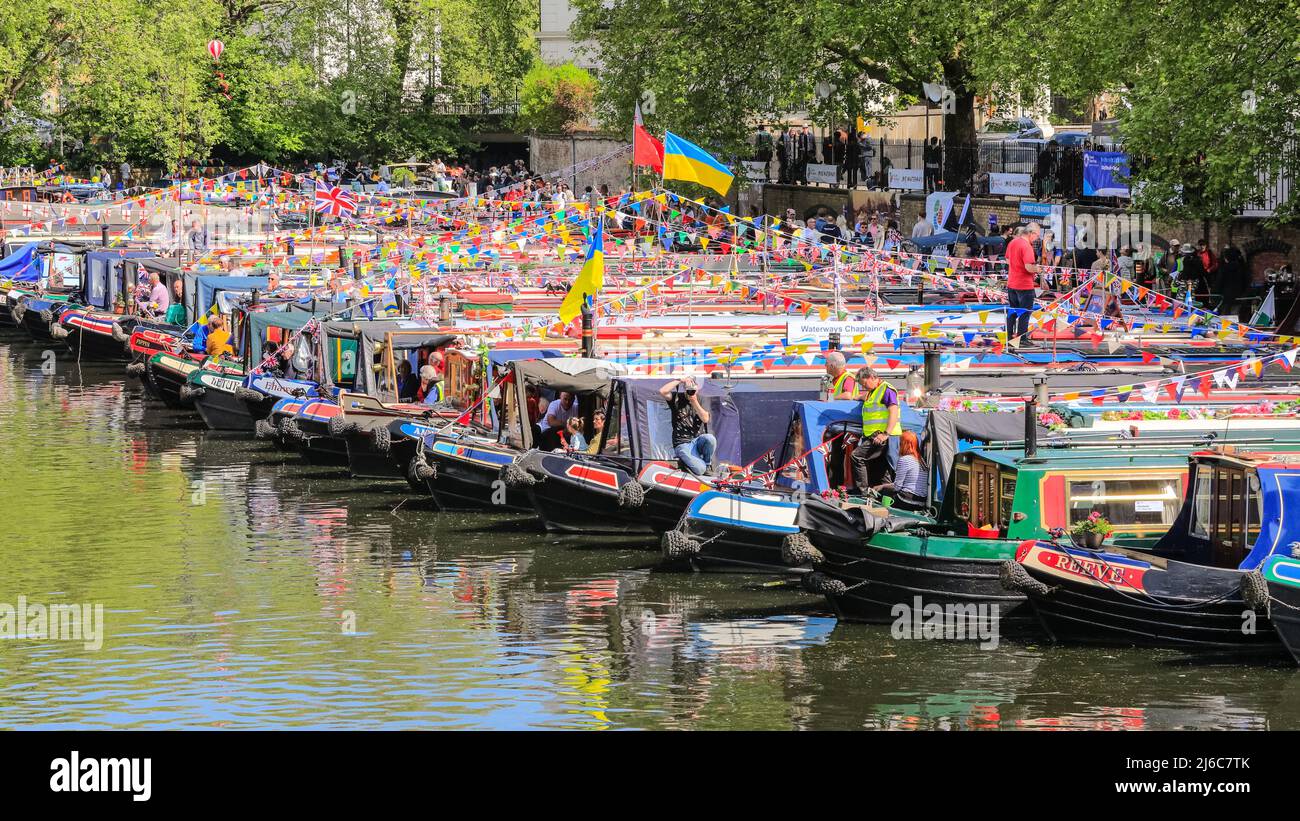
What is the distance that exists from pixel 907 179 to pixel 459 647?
35.8 meters

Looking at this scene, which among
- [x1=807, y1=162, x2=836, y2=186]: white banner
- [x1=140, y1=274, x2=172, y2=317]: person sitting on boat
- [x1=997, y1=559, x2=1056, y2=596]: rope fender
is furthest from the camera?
[x1=807, y1=162, x2=836, y2=186]: white banner

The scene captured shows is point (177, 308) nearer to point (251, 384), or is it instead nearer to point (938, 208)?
point (251, 384)

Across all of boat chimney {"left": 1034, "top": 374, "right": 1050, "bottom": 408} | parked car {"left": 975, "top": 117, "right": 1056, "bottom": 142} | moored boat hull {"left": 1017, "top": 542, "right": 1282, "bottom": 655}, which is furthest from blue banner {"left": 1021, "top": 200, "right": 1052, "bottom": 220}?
moored boat hull {"left": 1017, "top": 542, "right": 1282, "bottom": 655}

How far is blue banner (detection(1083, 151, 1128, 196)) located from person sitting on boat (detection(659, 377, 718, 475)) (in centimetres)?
1943

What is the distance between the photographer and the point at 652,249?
162 ft

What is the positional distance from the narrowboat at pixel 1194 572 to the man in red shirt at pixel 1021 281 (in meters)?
8.81

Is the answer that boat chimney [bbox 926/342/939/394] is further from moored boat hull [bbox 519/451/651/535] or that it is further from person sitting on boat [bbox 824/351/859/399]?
moored boat hull [bbox 519/451/651/535]

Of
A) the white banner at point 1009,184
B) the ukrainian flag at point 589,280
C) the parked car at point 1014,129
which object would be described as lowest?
the ukrainian flag at point 589,280

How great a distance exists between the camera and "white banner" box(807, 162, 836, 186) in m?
59.8

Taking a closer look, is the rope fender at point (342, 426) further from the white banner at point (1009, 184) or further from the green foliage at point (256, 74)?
the green foliage at point (256, 74)

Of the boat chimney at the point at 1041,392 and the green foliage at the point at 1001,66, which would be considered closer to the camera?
the boat chimney at the point at 1041,392

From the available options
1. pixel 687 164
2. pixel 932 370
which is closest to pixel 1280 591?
pixel 932 370

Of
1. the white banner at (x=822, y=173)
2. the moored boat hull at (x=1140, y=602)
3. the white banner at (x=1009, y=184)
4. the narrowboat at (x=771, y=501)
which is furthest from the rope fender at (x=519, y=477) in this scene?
the white banner at (x=822, y=173)

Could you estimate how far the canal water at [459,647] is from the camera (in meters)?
18.7
